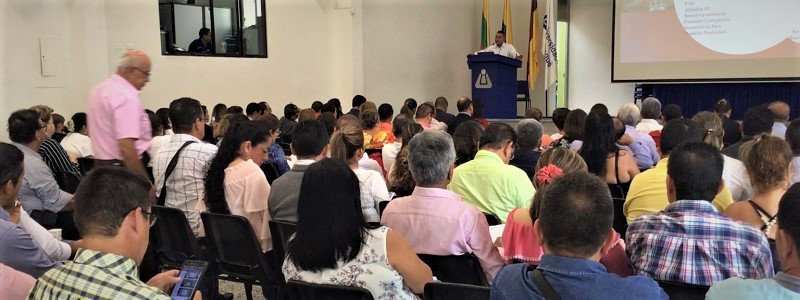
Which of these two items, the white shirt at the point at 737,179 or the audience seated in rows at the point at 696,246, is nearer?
the audience seated in rows at the point at 696,246

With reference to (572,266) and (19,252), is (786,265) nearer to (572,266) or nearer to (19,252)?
(572,266)

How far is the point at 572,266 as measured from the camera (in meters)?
1.61

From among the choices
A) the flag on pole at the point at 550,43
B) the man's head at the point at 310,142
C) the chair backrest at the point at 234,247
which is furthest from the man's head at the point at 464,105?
the chair backrest at the point at 234,247

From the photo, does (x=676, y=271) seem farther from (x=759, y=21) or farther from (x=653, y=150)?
(x=759, y=21)

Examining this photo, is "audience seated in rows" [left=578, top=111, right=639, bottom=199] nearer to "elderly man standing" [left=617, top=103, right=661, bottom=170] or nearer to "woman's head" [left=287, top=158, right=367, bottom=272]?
"elderly man standing" [left=617, top=103, right=661, bottom=170]

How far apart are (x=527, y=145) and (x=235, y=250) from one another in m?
2.16

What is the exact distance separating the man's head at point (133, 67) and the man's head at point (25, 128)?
95 cm

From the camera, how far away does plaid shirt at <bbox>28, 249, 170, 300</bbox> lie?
5.21ft

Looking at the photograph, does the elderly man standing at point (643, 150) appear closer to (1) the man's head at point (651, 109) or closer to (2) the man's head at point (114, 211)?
(1) the man's head at point (651, 109)

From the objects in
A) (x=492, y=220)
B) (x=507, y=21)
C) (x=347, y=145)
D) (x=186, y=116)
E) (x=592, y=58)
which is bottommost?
(x=492, y=220)

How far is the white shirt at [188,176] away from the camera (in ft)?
12.4

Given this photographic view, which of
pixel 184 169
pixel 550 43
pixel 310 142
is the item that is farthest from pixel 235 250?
pixel 550 43

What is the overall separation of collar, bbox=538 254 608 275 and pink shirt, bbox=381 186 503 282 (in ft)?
3.15

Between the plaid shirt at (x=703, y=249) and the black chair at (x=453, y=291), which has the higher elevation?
the plaid shirt at (x=703, y=249)
